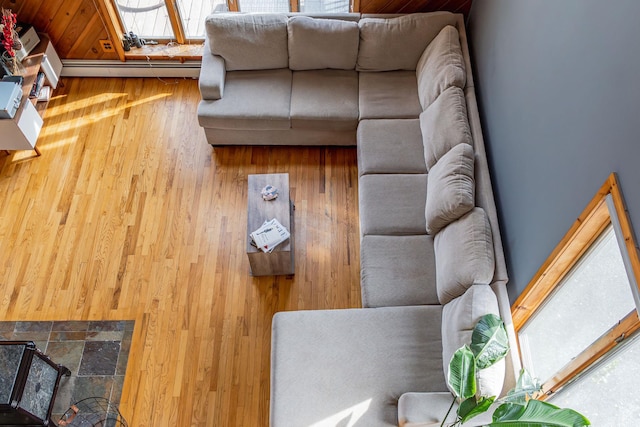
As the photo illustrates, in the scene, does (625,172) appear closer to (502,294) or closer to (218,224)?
(502,294)

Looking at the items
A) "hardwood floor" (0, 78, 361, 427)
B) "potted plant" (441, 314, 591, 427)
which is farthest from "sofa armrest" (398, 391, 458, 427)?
"hardwood floor" (0, 78, 361, 427)

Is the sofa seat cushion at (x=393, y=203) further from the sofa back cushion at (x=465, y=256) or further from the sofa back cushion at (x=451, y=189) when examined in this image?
the sofa back cushion at (x=465, y=256)

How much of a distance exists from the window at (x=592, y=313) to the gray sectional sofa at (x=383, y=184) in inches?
10.6

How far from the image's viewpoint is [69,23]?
4.79m

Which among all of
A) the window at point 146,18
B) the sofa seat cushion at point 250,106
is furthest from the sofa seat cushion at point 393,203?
the window at point 146,18

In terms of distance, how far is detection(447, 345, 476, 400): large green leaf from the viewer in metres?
2.44

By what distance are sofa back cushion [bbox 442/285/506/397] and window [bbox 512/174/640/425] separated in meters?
0.20

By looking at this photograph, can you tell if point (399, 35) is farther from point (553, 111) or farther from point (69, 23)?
point (69, 23)

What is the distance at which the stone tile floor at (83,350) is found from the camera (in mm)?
3523

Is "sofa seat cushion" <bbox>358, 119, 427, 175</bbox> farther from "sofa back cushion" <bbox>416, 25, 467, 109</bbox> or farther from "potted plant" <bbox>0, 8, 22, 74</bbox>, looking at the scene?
"potted plant" <bbox>0, 8, 22, 74</bbox>

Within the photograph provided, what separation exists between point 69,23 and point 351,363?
3866mm

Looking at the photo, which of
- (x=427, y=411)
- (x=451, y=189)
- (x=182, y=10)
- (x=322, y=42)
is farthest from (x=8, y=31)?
(x=427, y=411)

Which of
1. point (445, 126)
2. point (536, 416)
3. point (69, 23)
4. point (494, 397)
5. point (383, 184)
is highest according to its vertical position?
point (69, 23)

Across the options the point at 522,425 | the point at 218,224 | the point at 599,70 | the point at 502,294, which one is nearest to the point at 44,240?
the point at 218,224
